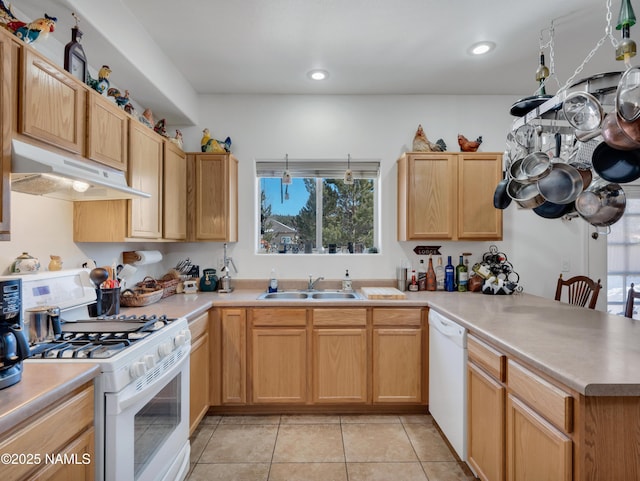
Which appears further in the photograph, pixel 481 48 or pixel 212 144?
pixel 212 144

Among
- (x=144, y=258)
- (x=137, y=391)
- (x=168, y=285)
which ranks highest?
(x=144, y=258)

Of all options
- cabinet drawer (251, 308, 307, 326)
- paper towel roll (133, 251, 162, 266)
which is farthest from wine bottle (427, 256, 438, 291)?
paper towel roll (133, 251, 162, 266)

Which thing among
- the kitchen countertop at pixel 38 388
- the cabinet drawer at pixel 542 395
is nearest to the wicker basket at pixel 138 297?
the kitchen countertop at pixel 38 388

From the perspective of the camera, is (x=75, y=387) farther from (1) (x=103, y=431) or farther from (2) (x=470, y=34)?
(2) (x=470, y=34)

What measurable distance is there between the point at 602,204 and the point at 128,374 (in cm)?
247

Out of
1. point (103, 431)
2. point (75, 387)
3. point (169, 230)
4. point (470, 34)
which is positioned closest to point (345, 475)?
point (103, 431)

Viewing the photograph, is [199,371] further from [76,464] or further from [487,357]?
[487,357]

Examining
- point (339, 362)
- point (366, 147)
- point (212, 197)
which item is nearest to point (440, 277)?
point (339, 362)

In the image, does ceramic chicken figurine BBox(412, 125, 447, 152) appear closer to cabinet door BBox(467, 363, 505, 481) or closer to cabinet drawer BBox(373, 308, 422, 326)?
cabinet drawer BBox(373, 308, 422, 326)

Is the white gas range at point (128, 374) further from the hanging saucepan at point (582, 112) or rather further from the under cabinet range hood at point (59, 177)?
the hanging saucepan at point (582, 112)

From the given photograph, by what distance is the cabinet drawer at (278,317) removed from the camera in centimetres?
264

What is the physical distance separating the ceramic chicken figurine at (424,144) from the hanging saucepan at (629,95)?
5.84ft

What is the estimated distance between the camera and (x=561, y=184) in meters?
1.85

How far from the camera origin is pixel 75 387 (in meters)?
1.15
